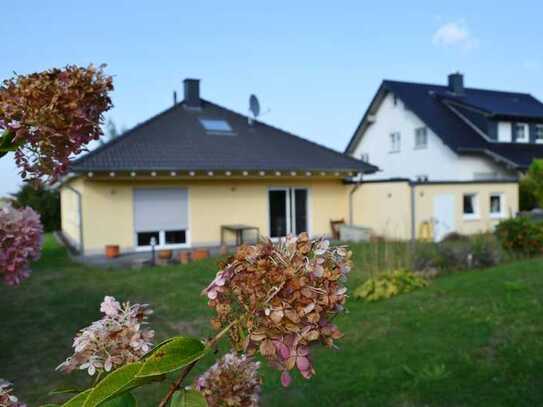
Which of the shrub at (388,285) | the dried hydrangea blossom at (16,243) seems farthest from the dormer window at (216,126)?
the dried hydrangea blossom at (16,243)

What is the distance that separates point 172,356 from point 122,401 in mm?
150

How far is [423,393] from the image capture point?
4.50 meters

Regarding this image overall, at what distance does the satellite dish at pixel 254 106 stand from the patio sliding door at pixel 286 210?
384 cm

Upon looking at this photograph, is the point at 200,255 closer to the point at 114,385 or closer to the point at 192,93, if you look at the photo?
the point at 192,93

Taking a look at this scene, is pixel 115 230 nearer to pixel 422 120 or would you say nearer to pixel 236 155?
pixel 236 155

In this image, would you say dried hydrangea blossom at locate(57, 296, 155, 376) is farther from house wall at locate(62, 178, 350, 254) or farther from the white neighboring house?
the white neighboring house

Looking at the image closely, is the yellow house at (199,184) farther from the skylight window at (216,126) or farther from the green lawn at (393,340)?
the green lawn at (393,340)

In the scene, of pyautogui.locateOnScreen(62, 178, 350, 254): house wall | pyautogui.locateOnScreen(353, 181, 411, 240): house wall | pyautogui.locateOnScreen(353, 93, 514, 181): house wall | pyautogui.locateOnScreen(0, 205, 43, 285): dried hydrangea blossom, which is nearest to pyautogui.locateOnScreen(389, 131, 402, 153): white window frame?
pyautogui.locateOnScreen(353, 93, 514, 181): house wall

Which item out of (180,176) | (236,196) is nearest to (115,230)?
(180,176)

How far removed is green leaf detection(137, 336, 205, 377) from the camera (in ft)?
2.25

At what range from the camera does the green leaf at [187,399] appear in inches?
31.9

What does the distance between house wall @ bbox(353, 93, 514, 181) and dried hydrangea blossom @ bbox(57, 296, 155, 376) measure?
24.7 m

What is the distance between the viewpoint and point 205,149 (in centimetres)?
1736

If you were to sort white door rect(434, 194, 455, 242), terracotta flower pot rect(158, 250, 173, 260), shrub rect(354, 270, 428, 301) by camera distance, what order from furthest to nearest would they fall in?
1. white door rect(434, 194, 455, 242)
2. terracotta flower pot rect(158, 250, 173, 260)
3. shrub rect(354, 270, 428, 301)
